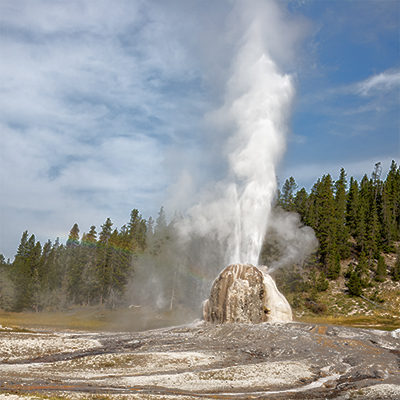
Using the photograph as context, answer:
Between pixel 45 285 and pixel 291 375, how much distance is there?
3302 inches

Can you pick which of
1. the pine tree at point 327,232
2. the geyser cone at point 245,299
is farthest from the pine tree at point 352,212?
the geyser cone at point 245,299

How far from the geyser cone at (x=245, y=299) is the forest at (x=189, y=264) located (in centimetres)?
2248

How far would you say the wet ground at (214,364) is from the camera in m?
18.1

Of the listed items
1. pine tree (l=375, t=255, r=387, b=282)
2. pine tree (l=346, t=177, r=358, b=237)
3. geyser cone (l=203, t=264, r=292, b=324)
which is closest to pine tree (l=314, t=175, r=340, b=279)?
pine tree (l=375, t=255, r=387, b=282)

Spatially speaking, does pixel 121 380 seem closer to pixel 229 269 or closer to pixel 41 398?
pixel 41 398

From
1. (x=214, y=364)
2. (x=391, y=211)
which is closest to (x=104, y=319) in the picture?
(x=214, y=364)

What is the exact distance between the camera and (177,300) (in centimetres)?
7538

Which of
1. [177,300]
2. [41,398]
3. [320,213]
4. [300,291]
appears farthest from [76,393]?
[320,213]

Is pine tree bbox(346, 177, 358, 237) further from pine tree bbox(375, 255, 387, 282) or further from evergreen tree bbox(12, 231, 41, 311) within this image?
evergreen tree bbox(12, 231, 41, 311)

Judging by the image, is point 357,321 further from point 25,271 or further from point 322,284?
point 25,271

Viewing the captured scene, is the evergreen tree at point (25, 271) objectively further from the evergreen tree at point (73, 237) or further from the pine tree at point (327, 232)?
the pine tree at point (327, 232)

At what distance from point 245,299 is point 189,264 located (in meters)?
39.4

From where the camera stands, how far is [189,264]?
262 feet

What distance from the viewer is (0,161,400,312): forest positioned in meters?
70.6
